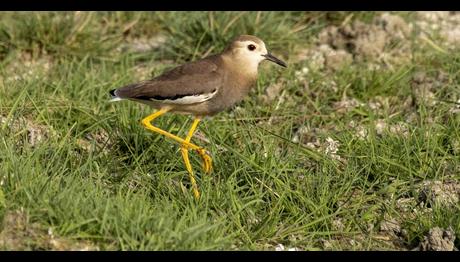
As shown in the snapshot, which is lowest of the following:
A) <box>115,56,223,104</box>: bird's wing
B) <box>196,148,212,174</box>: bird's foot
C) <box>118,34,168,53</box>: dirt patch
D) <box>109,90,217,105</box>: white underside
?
<box>118,34,168,53</box>: dirt patch

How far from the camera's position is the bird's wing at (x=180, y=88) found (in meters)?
6.79

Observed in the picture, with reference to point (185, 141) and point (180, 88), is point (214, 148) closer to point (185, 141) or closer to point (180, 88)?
point (185, 141)

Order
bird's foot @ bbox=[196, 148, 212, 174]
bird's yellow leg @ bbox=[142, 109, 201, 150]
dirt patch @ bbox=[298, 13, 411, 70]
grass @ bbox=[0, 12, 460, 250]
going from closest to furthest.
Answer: grass @ bbox=[0, 12, 460, 250] → bird's foot @ bbox=[196, 148, 212, 174] → bird's yellow leg @ bbox=[142, 109, 201, 150] → dirt patch @ bbox=[298, 13, 411, 70]

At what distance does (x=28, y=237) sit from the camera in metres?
5.42

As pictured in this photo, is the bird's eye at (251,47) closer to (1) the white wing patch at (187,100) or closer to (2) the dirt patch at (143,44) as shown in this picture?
(1) the white wing patch at (187,100)

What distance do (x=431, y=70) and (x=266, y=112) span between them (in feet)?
5.09

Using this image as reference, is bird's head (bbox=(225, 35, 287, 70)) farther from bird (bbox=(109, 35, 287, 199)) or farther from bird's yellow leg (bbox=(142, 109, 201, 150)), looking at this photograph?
bird's yellow leg (bbox=(142, 109, 201, 150))

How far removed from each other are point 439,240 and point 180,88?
209 centimetres

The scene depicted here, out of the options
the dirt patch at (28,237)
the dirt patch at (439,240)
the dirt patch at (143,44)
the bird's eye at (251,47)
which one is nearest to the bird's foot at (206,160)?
the bird's eye at (251,47)

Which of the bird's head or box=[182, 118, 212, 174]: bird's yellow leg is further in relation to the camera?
the bird's head

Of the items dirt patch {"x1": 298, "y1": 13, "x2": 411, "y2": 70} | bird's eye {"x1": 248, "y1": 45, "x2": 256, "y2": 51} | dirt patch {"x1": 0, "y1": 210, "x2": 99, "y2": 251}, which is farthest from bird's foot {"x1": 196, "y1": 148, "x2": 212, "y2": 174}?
dirt patch {"x1": 298, "y1": 13, "x2": 411, "y2": 70}

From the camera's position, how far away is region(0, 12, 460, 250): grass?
5629mm

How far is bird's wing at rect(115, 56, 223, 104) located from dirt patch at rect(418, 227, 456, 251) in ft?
6.12
